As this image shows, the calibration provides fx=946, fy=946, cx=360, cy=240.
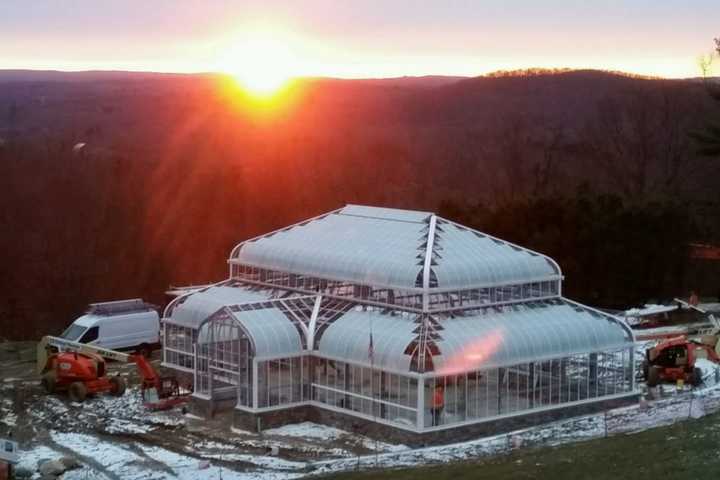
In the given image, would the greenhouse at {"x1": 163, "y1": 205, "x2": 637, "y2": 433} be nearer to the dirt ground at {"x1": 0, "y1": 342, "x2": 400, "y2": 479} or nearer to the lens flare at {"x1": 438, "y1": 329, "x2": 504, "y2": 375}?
the lens flare at {"x1": 438, "y1": 329, "x2": 504, "y2": 375}

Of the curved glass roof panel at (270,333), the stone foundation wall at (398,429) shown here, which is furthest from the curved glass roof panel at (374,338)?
the stone foundation wall at (398,429)

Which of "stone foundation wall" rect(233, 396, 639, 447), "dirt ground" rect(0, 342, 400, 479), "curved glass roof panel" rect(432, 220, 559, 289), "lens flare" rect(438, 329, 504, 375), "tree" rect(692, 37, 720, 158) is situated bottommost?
"dirt ground" rect(0, 342, 400, 479)

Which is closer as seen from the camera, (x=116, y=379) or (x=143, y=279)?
(x=116, y=379)

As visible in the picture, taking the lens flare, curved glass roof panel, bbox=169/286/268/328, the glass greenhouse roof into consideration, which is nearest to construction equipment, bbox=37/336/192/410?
curved glass roof panel, bbox=169/286/268/328

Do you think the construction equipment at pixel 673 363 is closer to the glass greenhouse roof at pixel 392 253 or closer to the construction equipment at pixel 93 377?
the glass greenhouse roof at pixel 392 253

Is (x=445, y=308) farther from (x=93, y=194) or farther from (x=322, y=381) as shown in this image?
(x=93, y=194)

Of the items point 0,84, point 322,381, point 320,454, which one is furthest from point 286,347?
point 0,84
